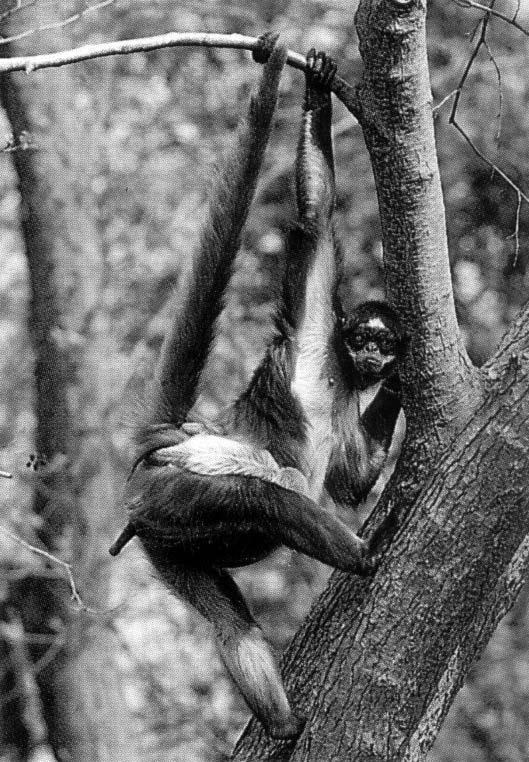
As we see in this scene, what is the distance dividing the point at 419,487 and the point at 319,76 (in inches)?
65.2

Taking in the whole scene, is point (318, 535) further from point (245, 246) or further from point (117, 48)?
point (245, 246)

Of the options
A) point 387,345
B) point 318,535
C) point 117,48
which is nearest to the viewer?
point 117,48

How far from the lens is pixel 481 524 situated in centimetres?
424

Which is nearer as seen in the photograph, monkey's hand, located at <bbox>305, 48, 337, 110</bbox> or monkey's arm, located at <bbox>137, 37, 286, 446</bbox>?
monkey's arm, located at <bbox>137, 37, 286, 446</bbox>

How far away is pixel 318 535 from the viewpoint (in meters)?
4.50

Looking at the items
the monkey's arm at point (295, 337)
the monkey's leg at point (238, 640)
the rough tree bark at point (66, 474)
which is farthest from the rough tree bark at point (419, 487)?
the rough tree bark at point (66, 474)

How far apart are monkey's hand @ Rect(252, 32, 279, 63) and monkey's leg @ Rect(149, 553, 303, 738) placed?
2.13m

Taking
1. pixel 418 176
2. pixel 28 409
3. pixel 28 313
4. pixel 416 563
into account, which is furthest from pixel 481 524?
pixel 28 409

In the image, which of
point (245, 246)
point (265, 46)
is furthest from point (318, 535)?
point (245, 246)

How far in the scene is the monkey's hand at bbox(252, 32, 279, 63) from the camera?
4328mm

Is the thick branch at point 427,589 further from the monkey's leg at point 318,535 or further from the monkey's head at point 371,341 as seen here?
the monkey's head at point 371,341

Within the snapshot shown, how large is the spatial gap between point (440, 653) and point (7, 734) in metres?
9.40

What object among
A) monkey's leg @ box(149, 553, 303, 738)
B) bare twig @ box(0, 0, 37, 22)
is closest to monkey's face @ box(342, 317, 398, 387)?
monkey's leg @ box(149, 553, 303, 738)

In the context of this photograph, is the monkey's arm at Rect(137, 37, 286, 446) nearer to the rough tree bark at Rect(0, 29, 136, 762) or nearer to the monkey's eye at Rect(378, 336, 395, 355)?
the monkey's eye at Rect(378, 336, 395, 355)
